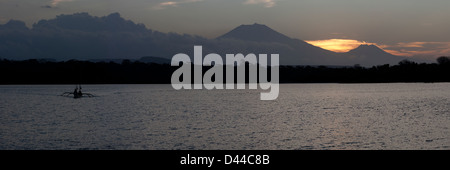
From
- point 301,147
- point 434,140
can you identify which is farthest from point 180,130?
point 434,140

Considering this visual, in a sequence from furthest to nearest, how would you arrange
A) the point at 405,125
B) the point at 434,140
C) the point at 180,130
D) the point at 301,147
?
the point at 405,125, the point at 180,130, the point at 434,140, the point at 301,147

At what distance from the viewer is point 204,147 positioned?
38.6 metres

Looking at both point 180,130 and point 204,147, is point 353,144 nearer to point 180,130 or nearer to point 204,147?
point 204,147
